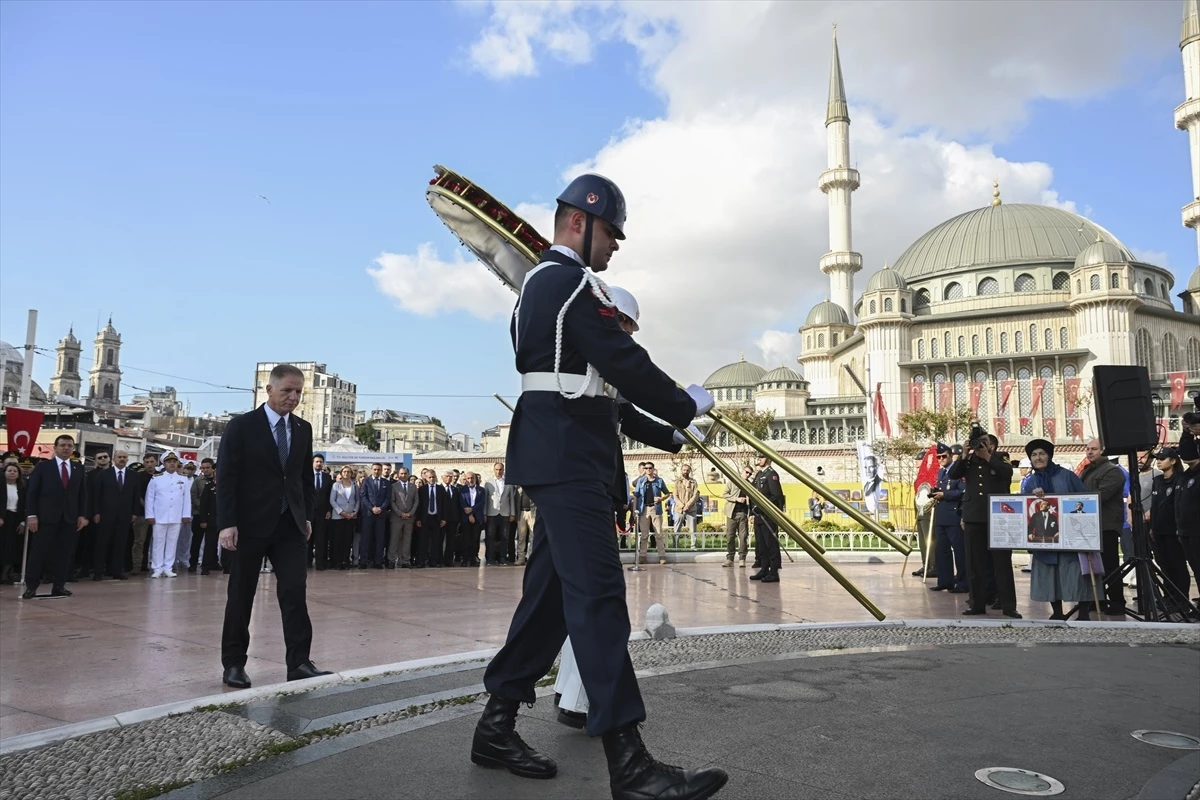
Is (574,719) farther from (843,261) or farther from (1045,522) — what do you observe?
(843,261)

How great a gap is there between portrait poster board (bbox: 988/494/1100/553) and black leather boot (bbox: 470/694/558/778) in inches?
283

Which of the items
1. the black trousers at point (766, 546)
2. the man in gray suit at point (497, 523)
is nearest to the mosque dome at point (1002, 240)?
the man in gray suit at point (497, 523)

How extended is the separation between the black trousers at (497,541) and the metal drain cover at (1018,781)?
1371 cm

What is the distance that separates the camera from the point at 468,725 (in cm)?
369

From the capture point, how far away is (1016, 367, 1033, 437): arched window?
7081 centimetres

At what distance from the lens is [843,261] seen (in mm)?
86938

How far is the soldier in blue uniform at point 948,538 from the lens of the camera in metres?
11.5

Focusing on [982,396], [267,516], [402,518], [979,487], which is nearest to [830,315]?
[982,396]

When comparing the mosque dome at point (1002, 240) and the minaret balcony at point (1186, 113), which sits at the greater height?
the minaret balcony at point (1186, 113)

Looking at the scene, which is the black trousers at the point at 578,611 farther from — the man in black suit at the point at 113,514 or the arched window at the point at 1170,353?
the arched window at the point at 1170,353

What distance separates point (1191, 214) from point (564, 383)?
85656 millimetres

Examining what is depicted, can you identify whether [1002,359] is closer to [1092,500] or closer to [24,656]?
[1092,500]

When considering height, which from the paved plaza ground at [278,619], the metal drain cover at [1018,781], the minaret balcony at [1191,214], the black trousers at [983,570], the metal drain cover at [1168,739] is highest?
the minaret balcony at [1191,214]

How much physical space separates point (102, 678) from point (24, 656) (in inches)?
43.4
